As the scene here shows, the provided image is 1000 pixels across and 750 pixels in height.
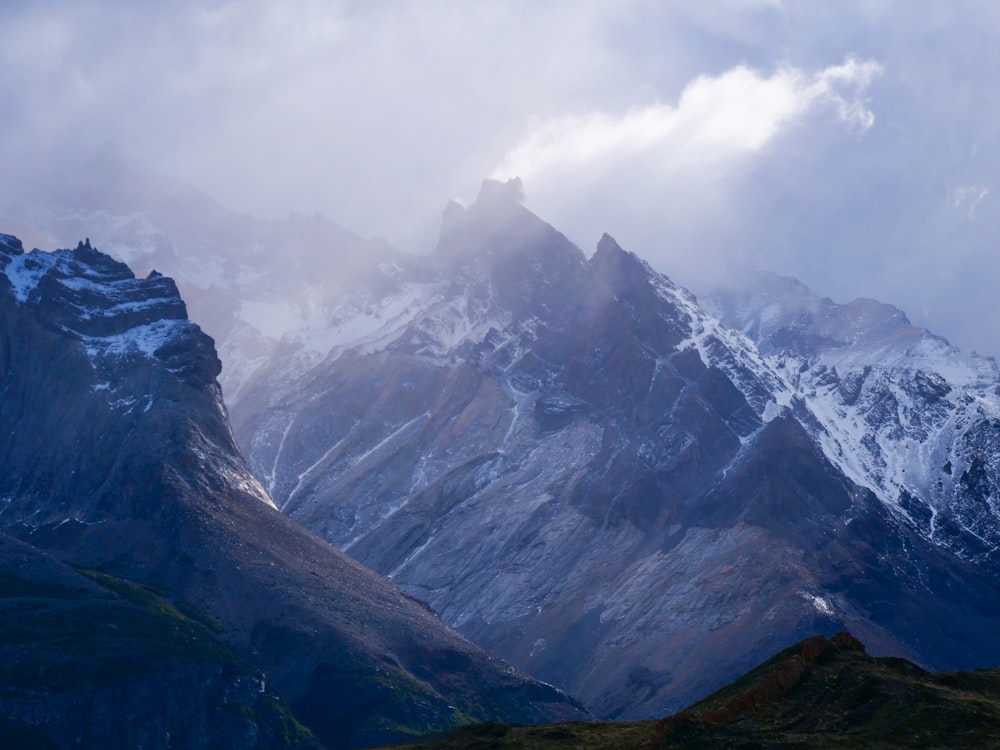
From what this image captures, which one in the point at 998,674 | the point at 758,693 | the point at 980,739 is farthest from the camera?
the point at 998,674

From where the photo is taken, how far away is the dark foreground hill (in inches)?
4764

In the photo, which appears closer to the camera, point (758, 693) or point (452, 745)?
point (758, 693)

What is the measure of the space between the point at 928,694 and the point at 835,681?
35.8ft

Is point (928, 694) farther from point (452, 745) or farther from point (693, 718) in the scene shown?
point (452, 745)

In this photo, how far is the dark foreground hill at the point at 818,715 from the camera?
121000 mm

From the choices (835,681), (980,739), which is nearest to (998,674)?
(835,681)

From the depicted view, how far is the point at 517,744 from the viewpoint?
468 feet

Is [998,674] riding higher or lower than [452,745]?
higher

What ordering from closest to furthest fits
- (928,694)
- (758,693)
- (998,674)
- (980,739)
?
(980,739) < (928,694) < (758,693) < (998,674)

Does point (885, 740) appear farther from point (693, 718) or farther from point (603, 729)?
point (603, 729)

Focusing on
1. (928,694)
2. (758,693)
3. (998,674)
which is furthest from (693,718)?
(998,674)

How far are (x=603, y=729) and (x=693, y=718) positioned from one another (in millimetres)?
27200

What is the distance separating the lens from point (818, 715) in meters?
130

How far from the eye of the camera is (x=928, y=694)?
419ft
